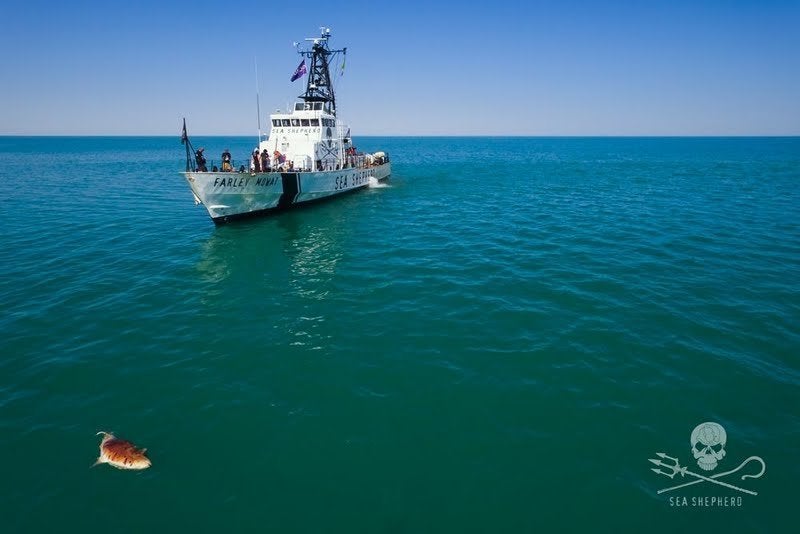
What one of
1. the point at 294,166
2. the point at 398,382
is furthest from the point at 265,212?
the point at 398,382

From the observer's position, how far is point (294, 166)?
119 ft

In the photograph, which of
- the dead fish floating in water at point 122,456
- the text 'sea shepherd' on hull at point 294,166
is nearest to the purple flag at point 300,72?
the text 'sea shepherd' on hull at point 294,166

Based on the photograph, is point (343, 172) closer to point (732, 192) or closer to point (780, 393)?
point (780, 393)

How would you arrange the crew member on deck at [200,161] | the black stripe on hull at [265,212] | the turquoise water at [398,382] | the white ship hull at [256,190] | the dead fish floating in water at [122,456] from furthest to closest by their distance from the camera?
1. the black stripe on hull at [265,212]
2. the white ship hull at [256,190]
3. the crew member on deck at [200,161]
4. the dead fish floating in water at [122,456]
5. the turquoise water at [398,382]

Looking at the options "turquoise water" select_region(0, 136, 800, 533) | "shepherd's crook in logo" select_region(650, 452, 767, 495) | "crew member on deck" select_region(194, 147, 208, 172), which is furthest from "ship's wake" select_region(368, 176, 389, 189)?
"shepherd's crook in logo" select_region(650, 452, 767, 495)

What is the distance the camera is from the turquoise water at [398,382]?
25.4 ft

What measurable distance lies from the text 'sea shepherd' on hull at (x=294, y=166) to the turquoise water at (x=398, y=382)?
5765mm

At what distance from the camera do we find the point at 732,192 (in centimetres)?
4322

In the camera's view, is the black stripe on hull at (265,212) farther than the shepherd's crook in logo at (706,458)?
Yes

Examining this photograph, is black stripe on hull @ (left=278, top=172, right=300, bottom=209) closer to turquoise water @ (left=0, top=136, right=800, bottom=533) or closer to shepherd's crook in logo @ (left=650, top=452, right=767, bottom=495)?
turquoise water @ (left=0, top=136, right=800, bottom=533)

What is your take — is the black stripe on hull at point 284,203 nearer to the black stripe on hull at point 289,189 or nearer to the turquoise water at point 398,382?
the black stripe on hull at point 289,189

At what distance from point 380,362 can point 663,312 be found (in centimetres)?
1095

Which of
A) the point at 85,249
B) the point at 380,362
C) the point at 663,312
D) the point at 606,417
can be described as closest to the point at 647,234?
the point at 663,312

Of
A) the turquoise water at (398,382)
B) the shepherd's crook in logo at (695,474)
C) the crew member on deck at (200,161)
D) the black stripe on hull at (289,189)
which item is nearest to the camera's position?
the turquoise water at (398,382)
